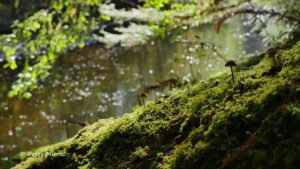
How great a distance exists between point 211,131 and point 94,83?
22271 millimetres

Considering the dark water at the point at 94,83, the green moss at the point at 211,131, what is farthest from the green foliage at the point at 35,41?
the dark water at the point at 94,83

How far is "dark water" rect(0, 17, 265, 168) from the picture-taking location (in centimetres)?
1759

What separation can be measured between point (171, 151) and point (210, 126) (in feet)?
0.98

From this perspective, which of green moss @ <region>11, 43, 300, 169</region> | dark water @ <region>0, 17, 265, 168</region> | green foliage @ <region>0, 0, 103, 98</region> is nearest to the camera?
green moss @ <region>11, 43, 300, 169</region>

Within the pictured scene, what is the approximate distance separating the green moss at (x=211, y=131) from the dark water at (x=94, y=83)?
347 inches

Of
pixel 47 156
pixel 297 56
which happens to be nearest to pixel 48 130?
pixel 47 156

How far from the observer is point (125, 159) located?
253 centimetres

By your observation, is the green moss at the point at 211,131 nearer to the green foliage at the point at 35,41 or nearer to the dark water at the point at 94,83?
the green foliage at the point at 35,41

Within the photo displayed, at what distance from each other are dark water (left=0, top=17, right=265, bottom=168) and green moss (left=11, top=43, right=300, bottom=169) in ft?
28.9

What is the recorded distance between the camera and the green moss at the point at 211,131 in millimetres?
1870

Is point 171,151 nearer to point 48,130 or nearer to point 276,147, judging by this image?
point 276,147

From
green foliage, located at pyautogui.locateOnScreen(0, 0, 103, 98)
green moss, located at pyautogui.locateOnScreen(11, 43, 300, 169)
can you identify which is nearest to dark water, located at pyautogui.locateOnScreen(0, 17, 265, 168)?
green foliage, located at pyautogui.locateOnScreen(0, 0, 103, 98)

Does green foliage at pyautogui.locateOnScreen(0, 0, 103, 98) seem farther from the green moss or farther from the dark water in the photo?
the dark water

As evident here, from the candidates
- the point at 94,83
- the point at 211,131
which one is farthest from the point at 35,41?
the point at 94,83
